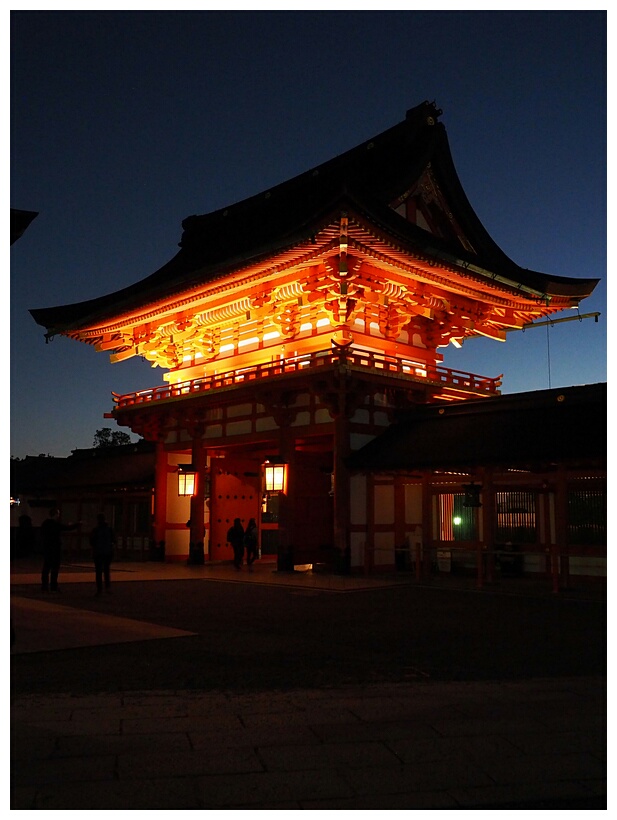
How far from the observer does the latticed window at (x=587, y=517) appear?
15.9 metres

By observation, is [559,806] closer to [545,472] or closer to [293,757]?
[293,757]

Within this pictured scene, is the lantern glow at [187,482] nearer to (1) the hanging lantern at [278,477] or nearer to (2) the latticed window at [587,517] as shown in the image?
(1) the hanging lantern at [278,477]

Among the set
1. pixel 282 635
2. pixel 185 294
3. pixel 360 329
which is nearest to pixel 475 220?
pixel 360 329

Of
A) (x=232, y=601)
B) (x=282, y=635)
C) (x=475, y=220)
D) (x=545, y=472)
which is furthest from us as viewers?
(x=475, y=220)

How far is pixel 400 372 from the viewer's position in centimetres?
1994

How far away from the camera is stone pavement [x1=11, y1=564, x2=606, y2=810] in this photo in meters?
4.32

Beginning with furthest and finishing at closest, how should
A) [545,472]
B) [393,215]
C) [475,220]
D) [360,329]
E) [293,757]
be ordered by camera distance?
[475,220] < [360,329] < [393,215] < [545,472] < [293,757]

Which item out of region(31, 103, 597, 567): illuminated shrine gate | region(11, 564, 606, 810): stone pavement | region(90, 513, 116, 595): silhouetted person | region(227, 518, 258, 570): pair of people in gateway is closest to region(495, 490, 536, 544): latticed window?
region(31, 103, 597, 567): illuminated shrine gate

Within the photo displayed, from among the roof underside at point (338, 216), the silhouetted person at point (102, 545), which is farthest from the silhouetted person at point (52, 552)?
the roof underside at point (338, 216)

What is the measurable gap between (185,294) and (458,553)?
10.8m

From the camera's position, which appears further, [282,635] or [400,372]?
[400,372]

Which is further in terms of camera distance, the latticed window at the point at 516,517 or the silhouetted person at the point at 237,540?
the silhouetted person at the point at 237,540

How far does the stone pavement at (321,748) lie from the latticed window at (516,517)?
35.2ft

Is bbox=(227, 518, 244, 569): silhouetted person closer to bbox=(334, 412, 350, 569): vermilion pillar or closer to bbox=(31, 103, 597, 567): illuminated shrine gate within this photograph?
bbox=(31, 103, 597, 567): illuminated shrine gate
